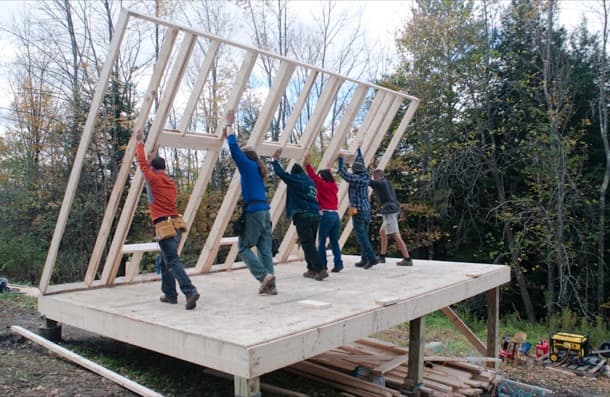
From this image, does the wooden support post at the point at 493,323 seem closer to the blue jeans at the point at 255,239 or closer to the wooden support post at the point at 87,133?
the blue jeans at the point at 255,239

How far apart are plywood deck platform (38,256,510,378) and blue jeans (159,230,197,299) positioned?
168mm

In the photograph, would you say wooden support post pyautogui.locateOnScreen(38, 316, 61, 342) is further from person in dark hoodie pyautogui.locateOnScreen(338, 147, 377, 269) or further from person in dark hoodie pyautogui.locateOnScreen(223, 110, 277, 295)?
person in dark hoodie pyautogui.locateOnScreen(338, 147, 377, 269)

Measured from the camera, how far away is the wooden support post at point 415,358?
521 centimetres

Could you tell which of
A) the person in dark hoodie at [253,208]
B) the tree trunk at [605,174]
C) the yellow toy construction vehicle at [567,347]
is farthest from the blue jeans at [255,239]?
the tree trunk at [605,174]

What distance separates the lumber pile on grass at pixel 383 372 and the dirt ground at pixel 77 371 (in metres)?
0.19

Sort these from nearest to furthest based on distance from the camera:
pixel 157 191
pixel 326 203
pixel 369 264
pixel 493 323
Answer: pixel 157 191
pixel 326 203
pixel 369 264
pixel 493 323

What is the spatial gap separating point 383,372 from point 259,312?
2.00 metres

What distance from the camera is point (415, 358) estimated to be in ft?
17.3

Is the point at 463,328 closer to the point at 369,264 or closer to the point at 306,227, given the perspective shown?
the point at 369,264

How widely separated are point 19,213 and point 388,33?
12.3m

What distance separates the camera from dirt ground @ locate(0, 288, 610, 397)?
4.05 meters

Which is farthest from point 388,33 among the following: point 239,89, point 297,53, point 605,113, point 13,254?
point 13,254

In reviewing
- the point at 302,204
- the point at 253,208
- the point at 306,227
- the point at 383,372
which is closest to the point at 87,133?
the point at 253,208

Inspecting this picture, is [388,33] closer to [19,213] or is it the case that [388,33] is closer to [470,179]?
[470,179]
